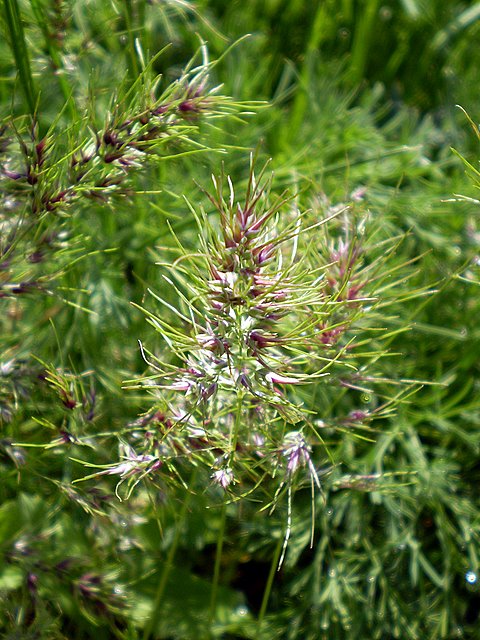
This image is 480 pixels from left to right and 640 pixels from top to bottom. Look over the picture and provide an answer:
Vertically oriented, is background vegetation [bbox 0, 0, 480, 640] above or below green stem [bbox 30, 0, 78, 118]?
below

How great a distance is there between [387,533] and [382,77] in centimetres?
102

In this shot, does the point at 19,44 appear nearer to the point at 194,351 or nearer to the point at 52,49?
the point at 52,49

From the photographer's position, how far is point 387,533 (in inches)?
51.3

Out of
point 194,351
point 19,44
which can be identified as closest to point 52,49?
point 19,44

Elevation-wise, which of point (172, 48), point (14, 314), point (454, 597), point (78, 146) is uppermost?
point (78, 146)

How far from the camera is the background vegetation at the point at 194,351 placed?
3.12ft

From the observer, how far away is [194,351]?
0.89m

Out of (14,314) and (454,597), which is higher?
(14,314)

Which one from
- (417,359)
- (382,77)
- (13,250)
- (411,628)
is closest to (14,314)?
(13,250)

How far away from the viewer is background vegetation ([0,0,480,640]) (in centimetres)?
→ 95

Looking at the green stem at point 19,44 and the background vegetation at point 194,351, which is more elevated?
the green stem at point 19,44

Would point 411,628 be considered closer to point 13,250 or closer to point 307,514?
point 307,514

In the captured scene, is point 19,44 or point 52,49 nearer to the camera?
point 19,44

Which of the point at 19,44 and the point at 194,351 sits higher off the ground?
the point at 19,44
